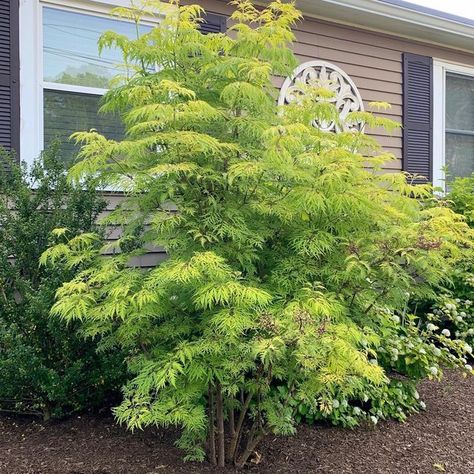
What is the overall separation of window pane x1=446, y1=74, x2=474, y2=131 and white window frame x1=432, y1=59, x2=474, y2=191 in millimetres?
239

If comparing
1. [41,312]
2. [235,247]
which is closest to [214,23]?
[235,247]

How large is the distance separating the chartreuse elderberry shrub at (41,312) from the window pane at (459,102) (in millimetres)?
5114

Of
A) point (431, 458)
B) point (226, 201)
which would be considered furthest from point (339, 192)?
point (431, 458)

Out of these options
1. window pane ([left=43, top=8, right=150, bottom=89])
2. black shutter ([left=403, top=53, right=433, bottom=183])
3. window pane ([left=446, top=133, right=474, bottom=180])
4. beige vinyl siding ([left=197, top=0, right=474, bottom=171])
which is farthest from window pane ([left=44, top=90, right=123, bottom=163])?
window pane ([left=446, top=133, right=474, bottom=180])

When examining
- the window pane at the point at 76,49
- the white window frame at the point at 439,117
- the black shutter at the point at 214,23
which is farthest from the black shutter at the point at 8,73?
the white window frame at the point at 439,117

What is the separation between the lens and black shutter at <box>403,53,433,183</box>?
20.6 ft

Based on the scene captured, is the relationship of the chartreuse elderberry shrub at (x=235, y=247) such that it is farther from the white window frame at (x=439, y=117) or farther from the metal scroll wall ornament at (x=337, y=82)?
the white window frame at (x=439, y=117)

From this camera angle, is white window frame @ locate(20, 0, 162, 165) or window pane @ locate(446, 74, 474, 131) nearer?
white window frame @ locate(20, 0, 162, 165)

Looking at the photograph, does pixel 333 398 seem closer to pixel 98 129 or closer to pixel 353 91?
pixel 98 129

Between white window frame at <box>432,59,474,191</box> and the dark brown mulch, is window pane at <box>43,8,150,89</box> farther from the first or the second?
white window frame at <box>432,59,474,191</box>

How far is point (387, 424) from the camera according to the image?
3977mm

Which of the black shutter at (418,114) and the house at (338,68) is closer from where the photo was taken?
the house at (338,68)

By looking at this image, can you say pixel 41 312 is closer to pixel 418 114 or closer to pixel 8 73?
pixel 8 73

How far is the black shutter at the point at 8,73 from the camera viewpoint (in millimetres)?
4148
